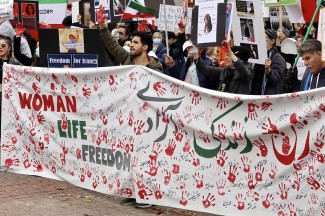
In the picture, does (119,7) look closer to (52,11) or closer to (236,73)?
(52,11)

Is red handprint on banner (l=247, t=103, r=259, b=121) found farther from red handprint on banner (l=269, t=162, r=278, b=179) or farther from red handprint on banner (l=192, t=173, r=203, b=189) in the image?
red handprint on banner (l=192, t=173, r=203, b=189)

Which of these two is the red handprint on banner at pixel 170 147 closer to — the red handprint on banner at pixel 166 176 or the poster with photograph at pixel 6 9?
the red handprint on banner at pixel 166 176

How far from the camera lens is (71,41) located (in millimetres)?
9234

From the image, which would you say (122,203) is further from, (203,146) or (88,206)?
(203,146)

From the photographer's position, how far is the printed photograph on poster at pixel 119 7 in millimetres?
13289

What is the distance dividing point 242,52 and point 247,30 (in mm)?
246

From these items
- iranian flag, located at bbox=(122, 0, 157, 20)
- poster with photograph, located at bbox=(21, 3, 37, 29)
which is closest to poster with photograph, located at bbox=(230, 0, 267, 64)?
iranian flag, located at bbox=(122, 0, 157, 20)

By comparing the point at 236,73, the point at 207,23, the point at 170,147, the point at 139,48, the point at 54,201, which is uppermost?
the point at 207,23

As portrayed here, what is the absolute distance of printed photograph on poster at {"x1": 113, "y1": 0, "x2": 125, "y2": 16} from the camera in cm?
1329

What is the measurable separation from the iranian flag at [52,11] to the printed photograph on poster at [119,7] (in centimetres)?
165

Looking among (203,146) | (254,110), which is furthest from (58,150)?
(254,110)

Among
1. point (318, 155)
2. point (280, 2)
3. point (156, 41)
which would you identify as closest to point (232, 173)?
point (318, 155)

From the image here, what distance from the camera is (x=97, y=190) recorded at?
27.6ft

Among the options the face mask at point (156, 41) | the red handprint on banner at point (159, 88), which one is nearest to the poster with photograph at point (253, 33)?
the red handprint on banner at point (159, 88)
